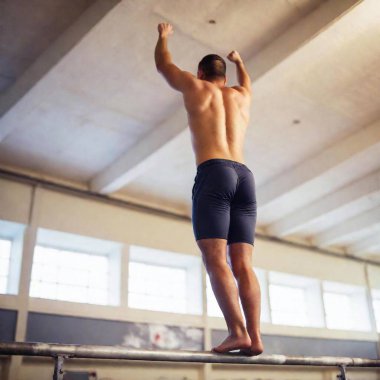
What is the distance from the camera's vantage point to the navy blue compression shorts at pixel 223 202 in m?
2.42

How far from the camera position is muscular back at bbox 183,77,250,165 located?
2.56 metres

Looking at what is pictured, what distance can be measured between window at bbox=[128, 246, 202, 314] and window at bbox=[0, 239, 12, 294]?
1.72 metres

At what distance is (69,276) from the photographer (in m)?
7.00

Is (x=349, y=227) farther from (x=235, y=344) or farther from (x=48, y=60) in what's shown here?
(x=235, y=344)

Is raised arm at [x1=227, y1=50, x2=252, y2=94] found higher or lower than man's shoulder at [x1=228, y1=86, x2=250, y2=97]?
higher

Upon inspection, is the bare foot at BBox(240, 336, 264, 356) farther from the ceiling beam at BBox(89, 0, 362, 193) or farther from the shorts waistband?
the ceiling beam at BBox(89, 0, 362, 193)

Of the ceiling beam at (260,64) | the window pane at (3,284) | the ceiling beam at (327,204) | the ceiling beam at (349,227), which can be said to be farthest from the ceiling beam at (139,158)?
the ceiling beam at (349,227)

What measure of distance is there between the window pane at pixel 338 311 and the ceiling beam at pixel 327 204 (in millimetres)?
2111

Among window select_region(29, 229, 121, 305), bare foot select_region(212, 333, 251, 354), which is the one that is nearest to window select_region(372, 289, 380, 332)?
window select_region(29, 229, 121, 305)

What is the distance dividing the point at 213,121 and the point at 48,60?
9.10 feet

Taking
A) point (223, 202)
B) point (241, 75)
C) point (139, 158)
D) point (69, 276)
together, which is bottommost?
point (223, 202)

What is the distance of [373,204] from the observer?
8.46 meters

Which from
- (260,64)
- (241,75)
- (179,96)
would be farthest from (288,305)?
(241,75)

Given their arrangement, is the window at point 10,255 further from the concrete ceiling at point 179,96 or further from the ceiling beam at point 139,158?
the ceiling beam at point 139,158
